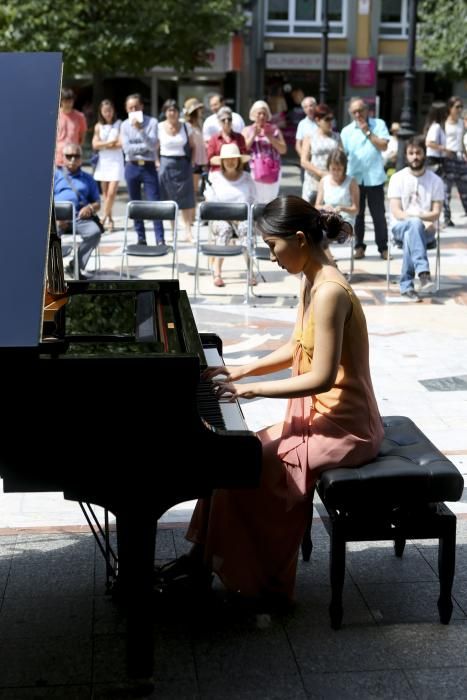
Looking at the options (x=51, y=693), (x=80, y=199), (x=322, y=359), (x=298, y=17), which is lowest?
(x=51, y=693)

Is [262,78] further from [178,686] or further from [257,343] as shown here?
[178,686]

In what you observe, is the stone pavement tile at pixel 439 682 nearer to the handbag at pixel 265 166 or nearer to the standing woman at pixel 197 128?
the handbag at pixel 265 166

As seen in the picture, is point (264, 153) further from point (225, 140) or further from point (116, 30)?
point (116, 30)

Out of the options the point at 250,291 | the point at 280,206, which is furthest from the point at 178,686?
the point at 250,291

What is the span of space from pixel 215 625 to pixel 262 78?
33.9 metres

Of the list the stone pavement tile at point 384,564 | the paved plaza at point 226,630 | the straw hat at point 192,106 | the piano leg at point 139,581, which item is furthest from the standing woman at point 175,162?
the piano leg at point 139,581

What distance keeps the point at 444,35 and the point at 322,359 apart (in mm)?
26875

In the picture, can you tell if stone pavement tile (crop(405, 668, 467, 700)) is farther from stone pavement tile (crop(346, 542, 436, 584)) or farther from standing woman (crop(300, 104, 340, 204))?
standing woman (crop(300, 104, 340, 204))

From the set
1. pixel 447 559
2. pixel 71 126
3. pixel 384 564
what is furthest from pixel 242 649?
pixel 71 126

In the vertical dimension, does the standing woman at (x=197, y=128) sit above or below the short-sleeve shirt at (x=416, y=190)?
above

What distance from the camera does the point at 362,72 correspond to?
36.6 meters

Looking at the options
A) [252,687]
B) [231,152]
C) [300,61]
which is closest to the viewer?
[252,687]

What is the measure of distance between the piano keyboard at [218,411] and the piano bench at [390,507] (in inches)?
18.8

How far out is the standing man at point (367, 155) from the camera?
12445mm
